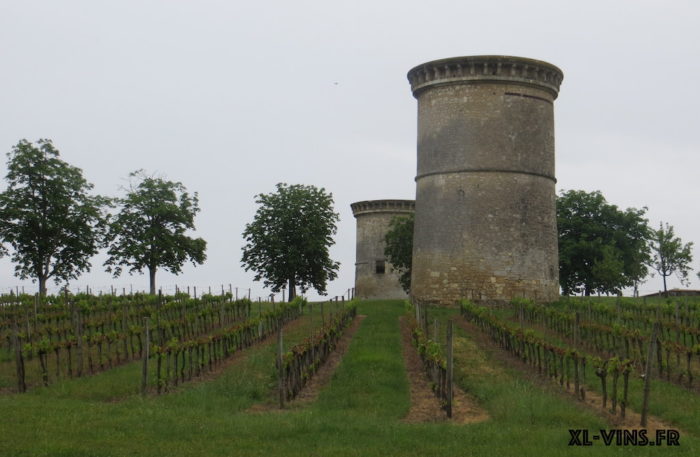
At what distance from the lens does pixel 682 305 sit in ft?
94.7

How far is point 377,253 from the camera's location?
2127 inches

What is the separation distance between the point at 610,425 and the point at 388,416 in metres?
3.68

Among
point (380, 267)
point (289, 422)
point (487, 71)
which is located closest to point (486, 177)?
point (487, 71)

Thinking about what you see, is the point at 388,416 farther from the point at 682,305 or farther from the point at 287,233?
the point at 287,233

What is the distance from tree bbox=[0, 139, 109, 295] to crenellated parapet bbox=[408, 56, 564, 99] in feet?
64.4

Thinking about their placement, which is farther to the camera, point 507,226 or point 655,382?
point 507,226

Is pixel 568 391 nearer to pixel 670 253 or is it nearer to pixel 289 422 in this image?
pixel 289 422

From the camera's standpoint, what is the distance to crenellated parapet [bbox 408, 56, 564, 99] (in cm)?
3198

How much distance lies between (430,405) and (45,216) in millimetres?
30487

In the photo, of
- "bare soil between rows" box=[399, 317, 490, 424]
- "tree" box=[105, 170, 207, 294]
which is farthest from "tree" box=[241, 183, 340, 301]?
"bare soil between rows" box=[399, 317, 490, 424]

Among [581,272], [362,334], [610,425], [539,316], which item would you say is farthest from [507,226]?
[610,425]

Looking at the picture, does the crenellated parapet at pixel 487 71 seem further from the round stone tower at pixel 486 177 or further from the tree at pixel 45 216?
the tree at pixel 45 216

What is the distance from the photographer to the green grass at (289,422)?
418 inches

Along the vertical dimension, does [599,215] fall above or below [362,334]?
above
